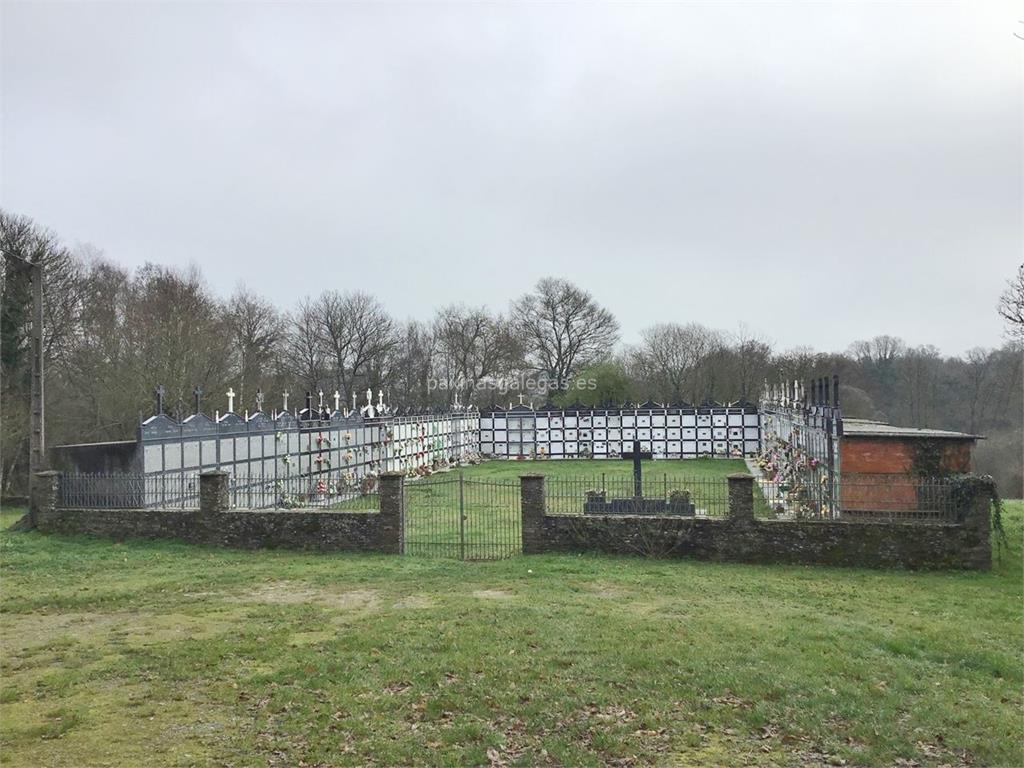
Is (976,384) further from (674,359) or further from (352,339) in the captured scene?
(352,339)

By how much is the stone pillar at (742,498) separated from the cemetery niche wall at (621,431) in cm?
2563

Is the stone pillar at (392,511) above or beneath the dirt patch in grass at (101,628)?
above

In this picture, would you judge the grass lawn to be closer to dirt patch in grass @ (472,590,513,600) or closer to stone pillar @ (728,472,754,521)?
dirt patch in grass @ (472,590,513,600)

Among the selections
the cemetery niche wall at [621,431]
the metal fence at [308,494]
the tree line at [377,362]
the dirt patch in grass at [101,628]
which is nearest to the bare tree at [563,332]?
the tree line at [377,362]

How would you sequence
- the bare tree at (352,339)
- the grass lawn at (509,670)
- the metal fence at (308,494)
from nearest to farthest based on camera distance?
1. the grass lawn at (509,670)
2. the metal fence at (308,494)
3. the bare tree at (352,339)

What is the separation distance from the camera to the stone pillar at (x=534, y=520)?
14.3 metres

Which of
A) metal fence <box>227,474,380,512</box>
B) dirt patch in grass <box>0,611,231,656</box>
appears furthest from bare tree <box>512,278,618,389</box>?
dirt patch in grass <box>0,611,231,656</box>

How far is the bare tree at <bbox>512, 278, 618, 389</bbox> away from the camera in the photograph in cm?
5691

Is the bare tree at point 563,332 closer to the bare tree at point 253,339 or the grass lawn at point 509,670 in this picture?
the bare tree at point 253,339

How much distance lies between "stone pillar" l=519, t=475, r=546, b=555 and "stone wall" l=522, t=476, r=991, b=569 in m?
0.02

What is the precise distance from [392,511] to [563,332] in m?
43.7

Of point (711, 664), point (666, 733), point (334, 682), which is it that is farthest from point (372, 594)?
point (666, 733)

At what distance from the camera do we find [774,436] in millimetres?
31562

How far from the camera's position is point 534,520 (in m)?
14.3
